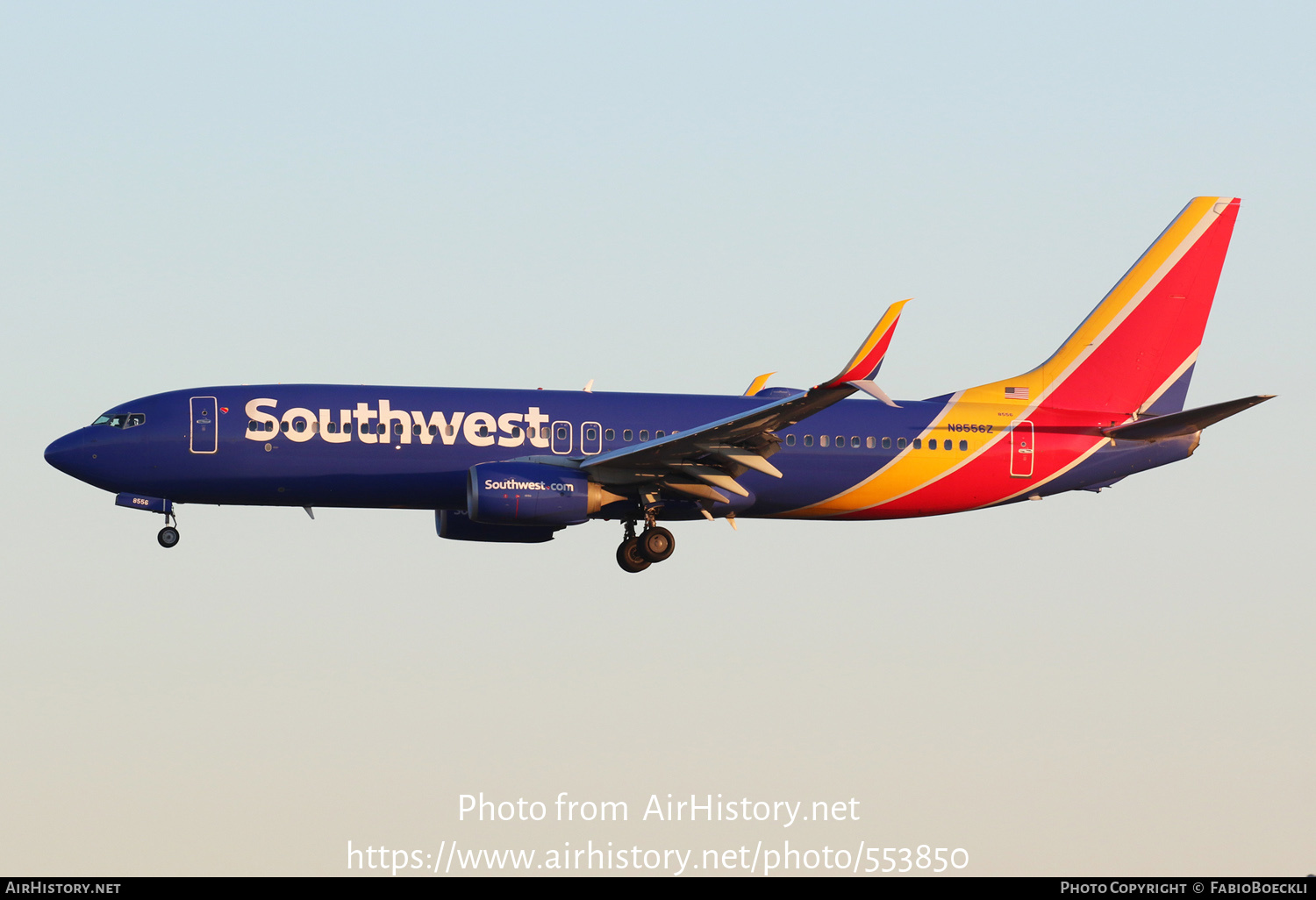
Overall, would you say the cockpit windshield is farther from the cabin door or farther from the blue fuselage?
the cabin door

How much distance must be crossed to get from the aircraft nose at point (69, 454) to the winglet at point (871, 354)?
17665 mm

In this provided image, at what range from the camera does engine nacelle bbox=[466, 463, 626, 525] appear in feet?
121

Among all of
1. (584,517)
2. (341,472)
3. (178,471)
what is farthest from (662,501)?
(178,471)

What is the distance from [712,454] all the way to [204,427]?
38.5ft

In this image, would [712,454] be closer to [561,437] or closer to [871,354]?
[561,437]

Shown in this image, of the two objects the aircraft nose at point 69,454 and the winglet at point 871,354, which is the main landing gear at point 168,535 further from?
the winglet at point 871,354

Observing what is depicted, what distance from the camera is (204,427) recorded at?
38.3m

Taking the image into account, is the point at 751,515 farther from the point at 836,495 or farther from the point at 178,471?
the point at 178,471

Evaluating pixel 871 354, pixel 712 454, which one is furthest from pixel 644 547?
pixel 871 354

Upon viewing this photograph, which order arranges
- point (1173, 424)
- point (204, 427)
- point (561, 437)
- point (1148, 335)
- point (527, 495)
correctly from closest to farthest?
point (527, 495), point (204, 427), point (561, 437), point (1173, 424), point (1148, 335)
